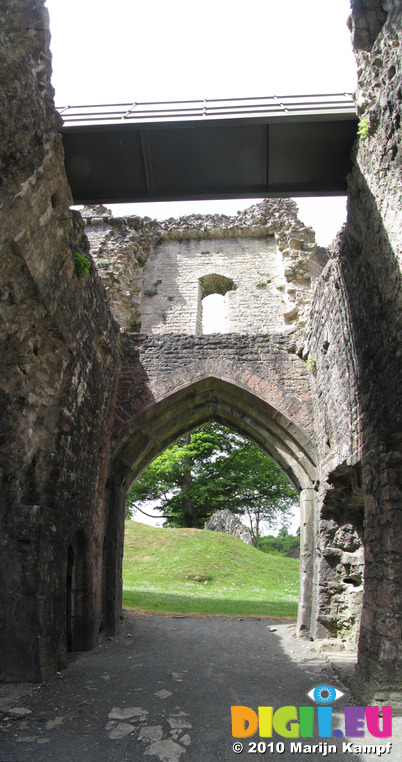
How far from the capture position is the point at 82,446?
20.3 ft

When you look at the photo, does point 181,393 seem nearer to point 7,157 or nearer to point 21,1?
point 7,157

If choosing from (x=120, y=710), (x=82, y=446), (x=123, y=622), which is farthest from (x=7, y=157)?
(x=123, y=622)

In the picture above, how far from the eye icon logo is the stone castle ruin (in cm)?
23

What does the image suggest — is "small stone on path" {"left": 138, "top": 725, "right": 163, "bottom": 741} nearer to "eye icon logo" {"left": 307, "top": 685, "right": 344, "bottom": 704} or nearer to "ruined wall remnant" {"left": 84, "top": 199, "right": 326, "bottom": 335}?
"eye icon logo" {"left": 307, "top": 685, "right": 344, "bottom": 704}

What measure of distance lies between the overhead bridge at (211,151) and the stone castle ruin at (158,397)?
1.13 meters

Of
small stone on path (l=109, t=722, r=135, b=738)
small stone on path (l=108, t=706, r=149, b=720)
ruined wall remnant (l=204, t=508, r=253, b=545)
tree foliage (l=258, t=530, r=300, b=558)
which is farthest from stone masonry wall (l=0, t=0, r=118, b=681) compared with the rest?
Answer: tree foliage (l=258, t=530, r=300, b=558)

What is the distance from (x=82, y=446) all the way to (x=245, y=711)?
3476 mm

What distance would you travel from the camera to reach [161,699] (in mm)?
4348

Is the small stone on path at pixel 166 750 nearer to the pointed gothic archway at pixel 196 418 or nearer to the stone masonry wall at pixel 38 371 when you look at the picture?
the stone masonry wall at pixel 38 371

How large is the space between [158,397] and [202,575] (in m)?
7.13

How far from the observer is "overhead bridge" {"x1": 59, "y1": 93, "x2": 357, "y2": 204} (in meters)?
5.88

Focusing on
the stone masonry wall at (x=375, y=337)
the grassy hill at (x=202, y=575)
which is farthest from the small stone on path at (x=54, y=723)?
the grassy hill at (x=202, y=575)

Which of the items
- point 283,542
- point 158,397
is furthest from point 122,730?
point 283,542

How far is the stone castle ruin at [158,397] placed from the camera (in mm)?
4164
